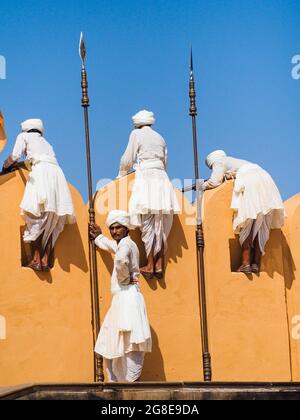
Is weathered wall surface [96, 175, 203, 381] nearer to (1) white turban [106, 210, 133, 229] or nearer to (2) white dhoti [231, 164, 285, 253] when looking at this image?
(1) white turban [106, 210, 133, 229]

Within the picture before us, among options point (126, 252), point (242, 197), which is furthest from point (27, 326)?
point (242, 197)

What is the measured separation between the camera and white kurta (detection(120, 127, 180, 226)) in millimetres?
21578

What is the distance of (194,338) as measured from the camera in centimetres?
2170

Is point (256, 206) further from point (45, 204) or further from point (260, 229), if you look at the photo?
point (45, 204)

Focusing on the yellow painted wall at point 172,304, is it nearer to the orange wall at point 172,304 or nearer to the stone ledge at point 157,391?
the orange wall at point 172,304

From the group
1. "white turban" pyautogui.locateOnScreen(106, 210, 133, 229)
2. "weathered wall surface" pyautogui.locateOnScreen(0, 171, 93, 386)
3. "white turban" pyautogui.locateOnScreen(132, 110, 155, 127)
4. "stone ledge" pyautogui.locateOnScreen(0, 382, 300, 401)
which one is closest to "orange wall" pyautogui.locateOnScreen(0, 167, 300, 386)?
"weathered wall surface" pyautogui.locateOnScreen(0, 171, 93, 386)

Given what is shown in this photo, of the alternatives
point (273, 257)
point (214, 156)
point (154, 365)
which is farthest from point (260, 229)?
point (154, 365)

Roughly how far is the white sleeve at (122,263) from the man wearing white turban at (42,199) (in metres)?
0.71

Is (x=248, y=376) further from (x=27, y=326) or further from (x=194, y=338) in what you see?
(x=27, y=326)

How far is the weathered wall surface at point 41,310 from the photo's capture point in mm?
21109

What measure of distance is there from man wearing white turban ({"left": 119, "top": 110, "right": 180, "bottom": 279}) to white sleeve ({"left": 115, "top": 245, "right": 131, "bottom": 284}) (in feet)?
1.86
